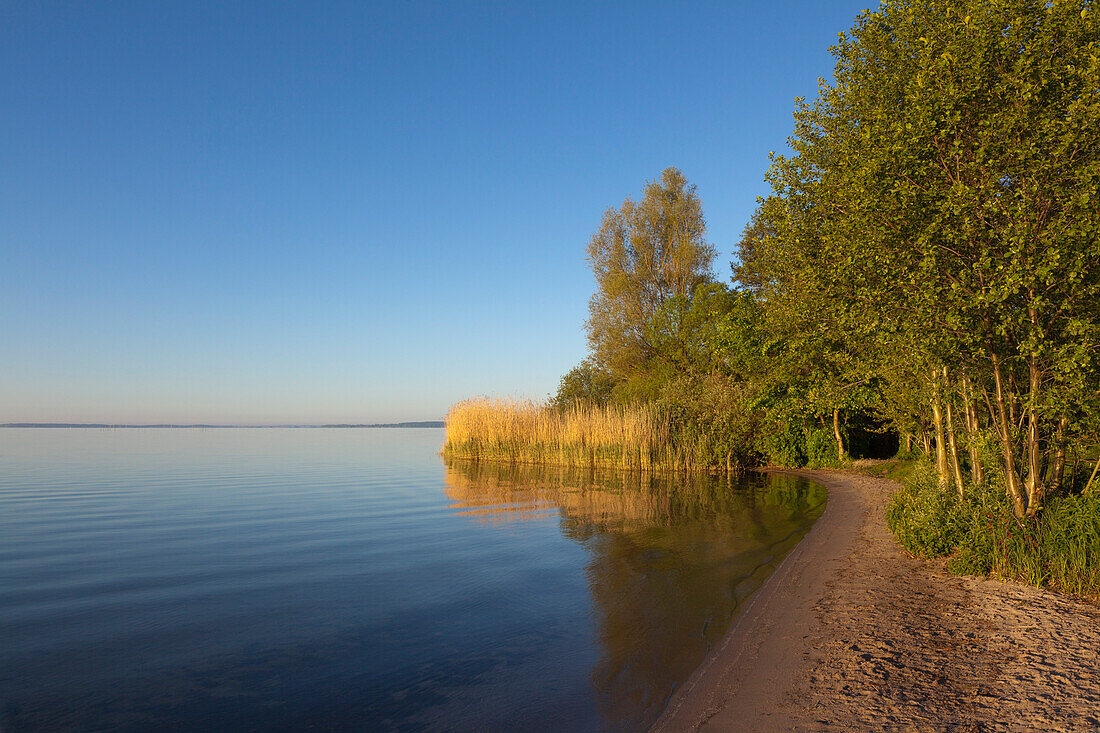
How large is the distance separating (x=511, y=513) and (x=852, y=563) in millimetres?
8424

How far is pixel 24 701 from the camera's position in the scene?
5.15m

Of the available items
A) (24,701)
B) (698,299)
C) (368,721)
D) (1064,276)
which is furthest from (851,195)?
(698,299)

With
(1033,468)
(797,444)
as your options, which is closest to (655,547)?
(1033,468)

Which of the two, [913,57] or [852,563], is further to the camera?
[913,57]

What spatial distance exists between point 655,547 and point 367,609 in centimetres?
546

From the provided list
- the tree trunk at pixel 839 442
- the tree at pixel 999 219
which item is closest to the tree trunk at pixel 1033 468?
the tree at pixel 999 219

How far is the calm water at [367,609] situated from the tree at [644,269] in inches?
760

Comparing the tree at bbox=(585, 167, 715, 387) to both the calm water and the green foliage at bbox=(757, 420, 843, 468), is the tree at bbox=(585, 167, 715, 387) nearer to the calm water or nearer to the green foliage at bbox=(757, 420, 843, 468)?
the green foliage at bbox=(757, 420, 843, 468)

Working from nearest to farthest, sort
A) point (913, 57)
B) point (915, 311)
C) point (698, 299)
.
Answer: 1. point (915, 311)
2. point (913, 57)
3. point (698, 299)

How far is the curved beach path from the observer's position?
14.4ft

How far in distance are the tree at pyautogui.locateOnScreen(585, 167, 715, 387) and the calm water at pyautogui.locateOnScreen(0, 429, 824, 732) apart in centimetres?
1931

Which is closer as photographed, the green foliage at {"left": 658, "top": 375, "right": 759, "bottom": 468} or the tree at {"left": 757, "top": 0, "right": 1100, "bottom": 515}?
the tree at {"left": 757, "top": 0, "right": 1100, "bottom": 515}

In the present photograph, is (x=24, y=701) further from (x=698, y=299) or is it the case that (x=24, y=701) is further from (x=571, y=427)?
(x=698, y=299)

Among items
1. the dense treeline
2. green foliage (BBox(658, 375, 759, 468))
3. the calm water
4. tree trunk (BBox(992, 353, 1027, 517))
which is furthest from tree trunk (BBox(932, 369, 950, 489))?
green foliage (BBox(658, 375, 759, 468))
